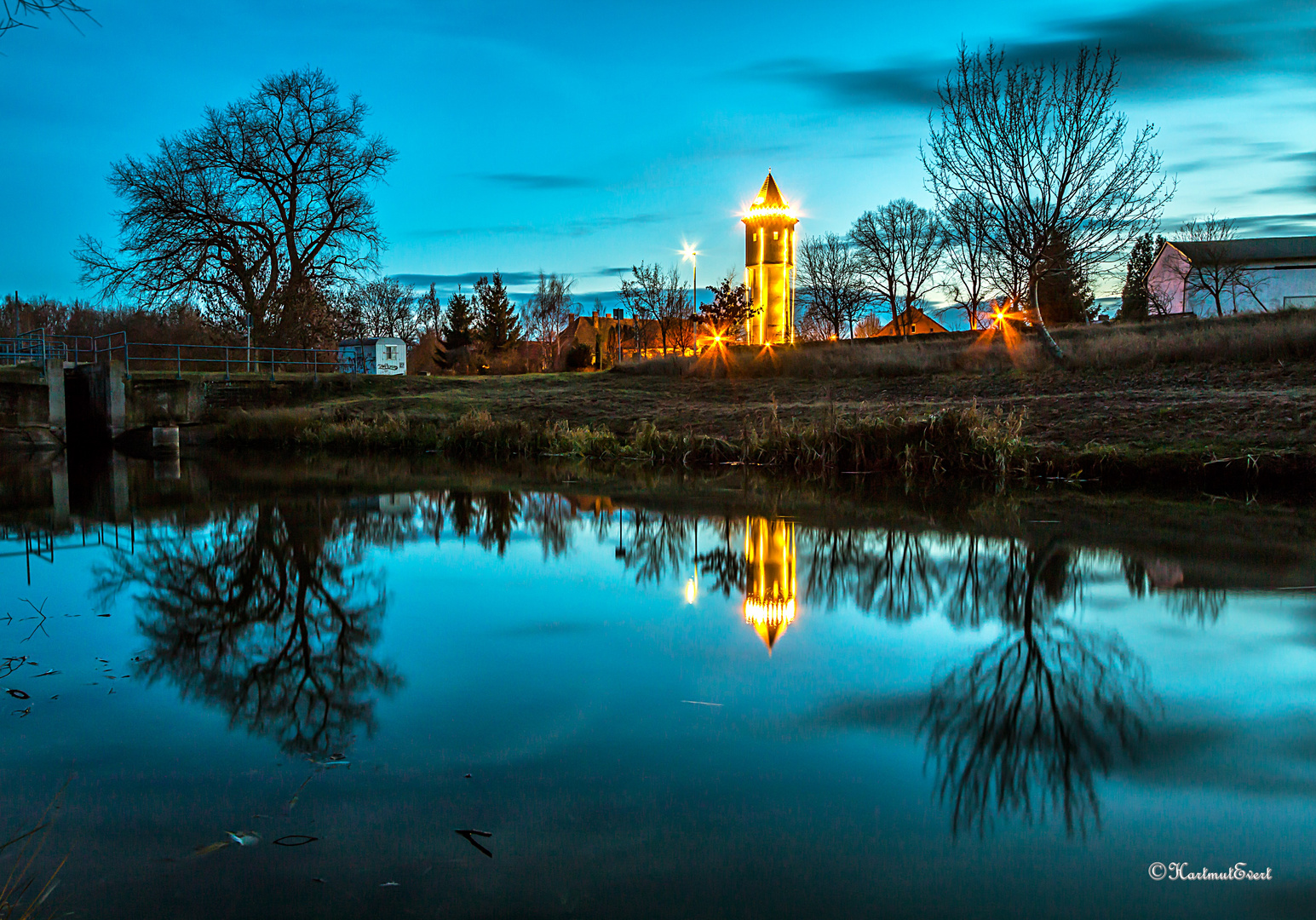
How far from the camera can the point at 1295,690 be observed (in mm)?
4688

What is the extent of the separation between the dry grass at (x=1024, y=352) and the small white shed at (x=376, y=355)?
17073 mm

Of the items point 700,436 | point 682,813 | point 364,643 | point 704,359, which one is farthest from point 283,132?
point 682,813

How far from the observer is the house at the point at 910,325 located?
65.4 meters

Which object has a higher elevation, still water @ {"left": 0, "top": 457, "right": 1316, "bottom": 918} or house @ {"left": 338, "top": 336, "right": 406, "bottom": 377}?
house @ {"left": 338, "top": 336, "right": 406, "bottom": 377}

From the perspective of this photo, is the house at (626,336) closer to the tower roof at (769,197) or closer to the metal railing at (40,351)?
the tower roof at (769,197)

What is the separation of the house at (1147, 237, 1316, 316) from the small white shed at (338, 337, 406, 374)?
43820 mm

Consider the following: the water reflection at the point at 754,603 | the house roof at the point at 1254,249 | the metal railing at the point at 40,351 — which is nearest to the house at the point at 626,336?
the metal railing at the point at 40,351

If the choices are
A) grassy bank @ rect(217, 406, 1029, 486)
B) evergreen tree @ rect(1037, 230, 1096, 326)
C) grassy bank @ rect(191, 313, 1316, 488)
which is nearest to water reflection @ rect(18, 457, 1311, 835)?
grassy bank @ rect(217, 406, 1029, 486)

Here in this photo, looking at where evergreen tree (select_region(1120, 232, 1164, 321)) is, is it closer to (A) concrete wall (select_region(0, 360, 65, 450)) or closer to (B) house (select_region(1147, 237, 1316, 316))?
(B) house (select_region(1147, 237, 1316, 316))

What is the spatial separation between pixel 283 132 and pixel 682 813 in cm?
4283

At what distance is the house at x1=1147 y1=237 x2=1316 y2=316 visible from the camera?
56.1 metres

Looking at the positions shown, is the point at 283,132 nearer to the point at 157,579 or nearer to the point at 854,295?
the point at 157,579

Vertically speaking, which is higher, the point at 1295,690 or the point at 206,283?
the point at 206,283

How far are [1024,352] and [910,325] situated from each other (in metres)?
38.9
